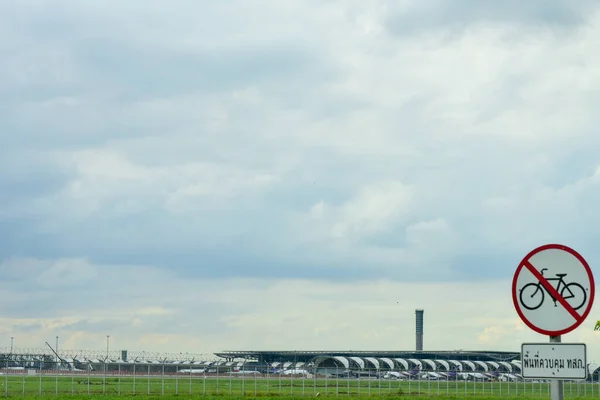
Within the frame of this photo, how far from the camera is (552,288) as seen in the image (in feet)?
23.5

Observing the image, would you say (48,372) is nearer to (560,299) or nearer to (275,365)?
(275,365)

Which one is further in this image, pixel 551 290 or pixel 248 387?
pixel 248 387

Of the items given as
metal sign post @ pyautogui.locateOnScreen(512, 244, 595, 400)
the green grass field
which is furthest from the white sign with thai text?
the green grass field

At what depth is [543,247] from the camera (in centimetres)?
721

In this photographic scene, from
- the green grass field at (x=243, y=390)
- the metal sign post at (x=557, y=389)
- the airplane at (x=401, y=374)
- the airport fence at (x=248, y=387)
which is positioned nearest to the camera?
the metal sign post at (x=557, y=389)

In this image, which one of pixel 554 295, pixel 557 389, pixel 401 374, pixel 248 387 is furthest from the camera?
pixel 401 374

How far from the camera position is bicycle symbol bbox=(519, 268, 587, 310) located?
712cm

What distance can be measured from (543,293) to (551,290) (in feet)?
0.21

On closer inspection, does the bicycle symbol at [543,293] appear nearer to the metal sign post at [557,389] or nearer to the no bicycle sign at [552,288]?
the no bicycle sign at [552,288]

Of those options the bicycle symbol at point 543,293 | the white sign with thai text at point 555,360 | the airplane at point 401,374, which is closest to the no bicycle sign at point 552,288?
the bicycle symbol at point 543,293

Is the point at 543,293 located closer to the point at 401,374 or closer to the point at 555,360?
the point at 555,360

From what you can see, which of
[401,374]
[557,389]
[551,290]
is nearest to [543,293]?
[551,290]

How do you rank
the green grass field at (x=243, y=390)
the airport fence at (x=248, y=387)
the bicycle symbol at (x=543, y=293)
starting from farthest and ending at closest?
1. the airport fence at (x=248, y=387)
2. the green grass field at (x=243, y=390)
3. the bicycle symbol at (x=543, y=293)

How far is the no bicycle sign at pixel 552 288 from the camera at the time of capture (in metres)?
7.07
